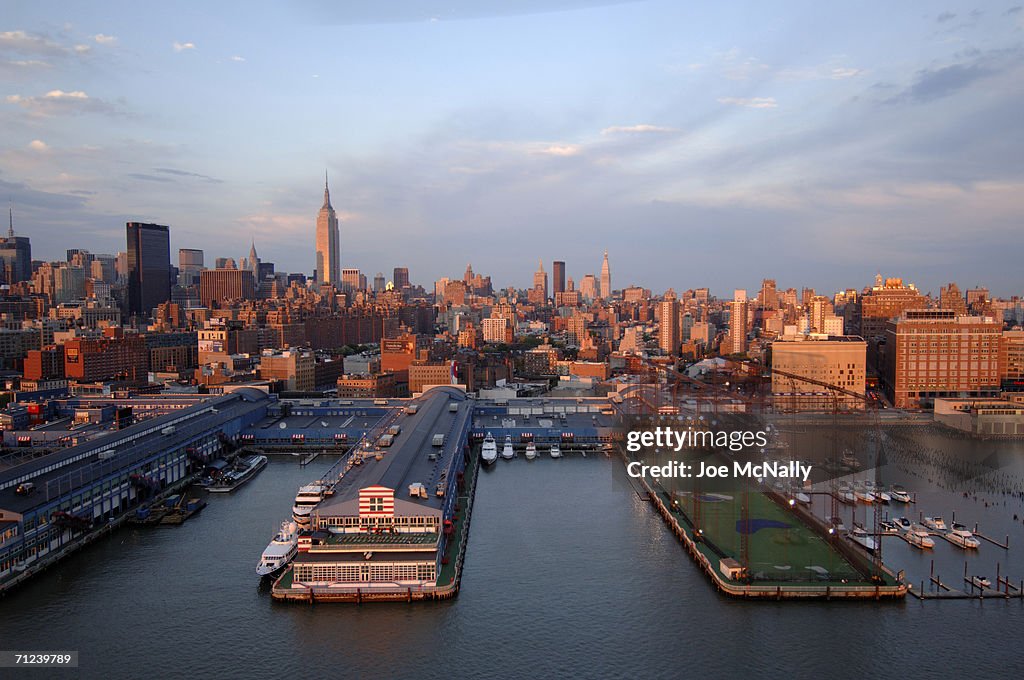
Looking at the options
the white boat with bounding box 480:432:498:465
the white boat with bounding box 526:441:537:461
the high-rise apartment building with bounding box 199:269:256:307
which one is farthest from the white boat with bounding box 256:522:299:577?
the high-rise apartment building with bounding box 199:269:256:307

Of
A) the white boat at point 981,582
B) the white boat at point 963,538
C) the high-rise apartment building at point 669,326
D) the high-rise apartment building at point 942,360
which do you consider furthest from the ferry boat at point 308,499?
the high-rise apartment building at point 669,326

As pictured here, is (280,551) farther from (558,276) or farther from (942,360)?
(558,276)

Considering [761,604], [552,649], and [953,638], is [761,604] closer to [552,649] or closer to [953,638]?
[953,638]

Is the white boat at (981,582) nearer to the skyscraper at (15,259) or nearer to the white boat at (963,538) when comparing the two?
the white boat at (963,538)

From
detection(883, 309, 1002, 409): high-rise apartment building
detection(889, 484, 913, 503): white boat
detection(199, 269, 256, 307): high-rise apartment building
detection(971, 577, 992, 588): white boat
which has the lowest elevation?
detection(971, 577, 992, 588): white boat

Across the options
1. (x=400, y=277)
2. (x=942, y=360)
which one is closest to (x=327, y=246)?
(x=400, y=277)

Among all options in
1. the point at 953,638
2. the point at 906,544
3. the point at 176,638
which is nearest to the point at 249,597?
the point at 176,638

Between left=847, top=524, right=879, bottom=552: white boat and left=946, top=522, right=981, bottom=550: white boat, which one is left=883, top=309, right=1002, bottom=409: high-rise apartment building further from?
left=847, top=524, right=879, bottom=552: white boat
